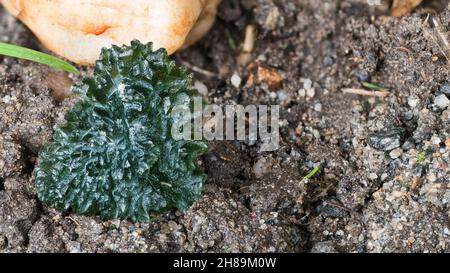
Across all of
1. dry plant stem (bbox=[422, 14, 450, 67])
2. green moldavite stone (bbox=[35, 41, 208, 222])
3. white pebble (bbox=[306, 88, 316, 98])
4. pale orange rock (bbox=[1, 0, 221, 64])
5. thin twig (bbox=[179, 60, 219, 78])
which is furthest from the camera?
thin twig (bbox=[179, 60, 219, 78])

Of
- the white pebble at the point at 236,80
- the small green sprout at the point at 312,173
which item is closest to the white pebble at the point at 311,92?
the white pebble at the point at 236,80

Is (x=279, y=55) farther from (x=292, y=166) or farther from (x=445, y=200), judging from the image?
(x=445, y=200)

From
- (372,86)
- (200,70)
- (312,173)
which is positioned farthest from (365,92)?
(200,70)

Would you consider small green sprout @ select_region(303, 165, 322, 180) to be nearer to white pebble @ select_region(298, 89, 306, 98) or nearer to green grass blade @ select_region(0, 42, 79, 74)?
white pebble @ select_region(298, 89, 306, 98)

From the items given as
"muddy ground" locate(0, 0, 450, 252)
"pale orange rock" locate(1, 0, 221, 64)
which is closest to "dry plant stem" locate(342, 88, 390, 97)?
"muddy ground" locate(0, 0, 450, 252)
